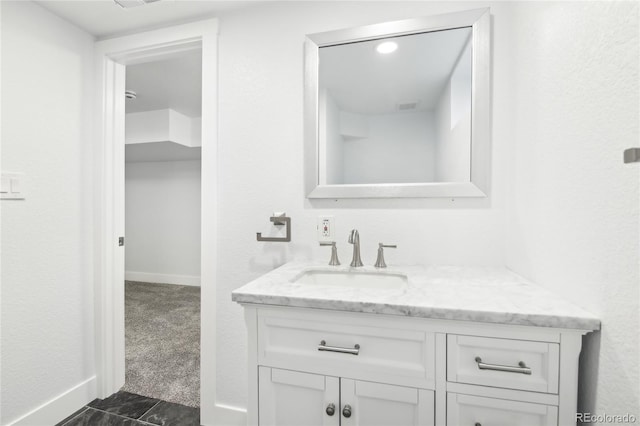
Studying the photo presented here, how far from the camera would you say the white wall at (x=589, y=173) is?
0.64 m

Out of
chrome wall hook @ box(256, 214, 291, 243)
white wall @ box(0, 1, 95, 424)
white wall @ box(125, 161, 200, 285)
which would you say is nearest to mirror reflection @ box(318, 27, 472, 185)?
chrome wall hook @ box(256, 214, 291, 243)

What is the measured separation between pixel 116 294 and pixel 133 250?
342cm

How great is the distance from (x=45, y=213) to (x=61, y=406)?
3.43ft

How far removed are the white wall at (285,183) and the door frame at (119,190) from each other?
0.05 m

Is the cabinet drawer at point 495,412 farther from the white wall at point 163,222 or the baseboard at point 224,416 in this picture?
the white wall at point 163,222

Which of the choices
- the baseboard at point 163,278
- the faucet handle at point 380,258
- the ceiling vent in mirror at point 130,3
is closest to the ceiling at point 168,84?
the ceiling vent in mirror at point 130,3

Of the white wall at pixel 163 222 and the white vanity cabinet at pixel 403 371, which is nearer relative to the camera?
the white vanity cabinet at pixel 403 371

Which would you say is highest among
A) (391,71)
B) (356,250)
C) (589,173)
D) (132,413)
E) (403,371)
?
(391,71)

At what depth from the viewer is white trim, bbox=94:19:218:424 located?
5.13ft

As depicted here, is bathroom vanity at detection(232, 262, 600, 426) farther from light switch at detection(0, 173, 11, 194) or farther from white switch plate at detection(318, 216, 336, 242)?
light switch at detection(0, 173, 11, 194)

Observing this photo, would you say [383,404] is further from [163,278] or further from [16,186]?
[163,278]

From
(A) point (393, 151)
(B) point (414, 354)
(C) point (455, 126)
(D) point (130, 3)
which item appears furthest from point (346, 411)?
(D) point (130, 3)

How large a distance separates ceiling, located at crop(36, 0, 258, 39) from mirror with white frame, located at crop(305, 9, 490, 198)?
59cm

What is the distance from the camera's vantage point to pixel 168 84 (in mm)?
2760
